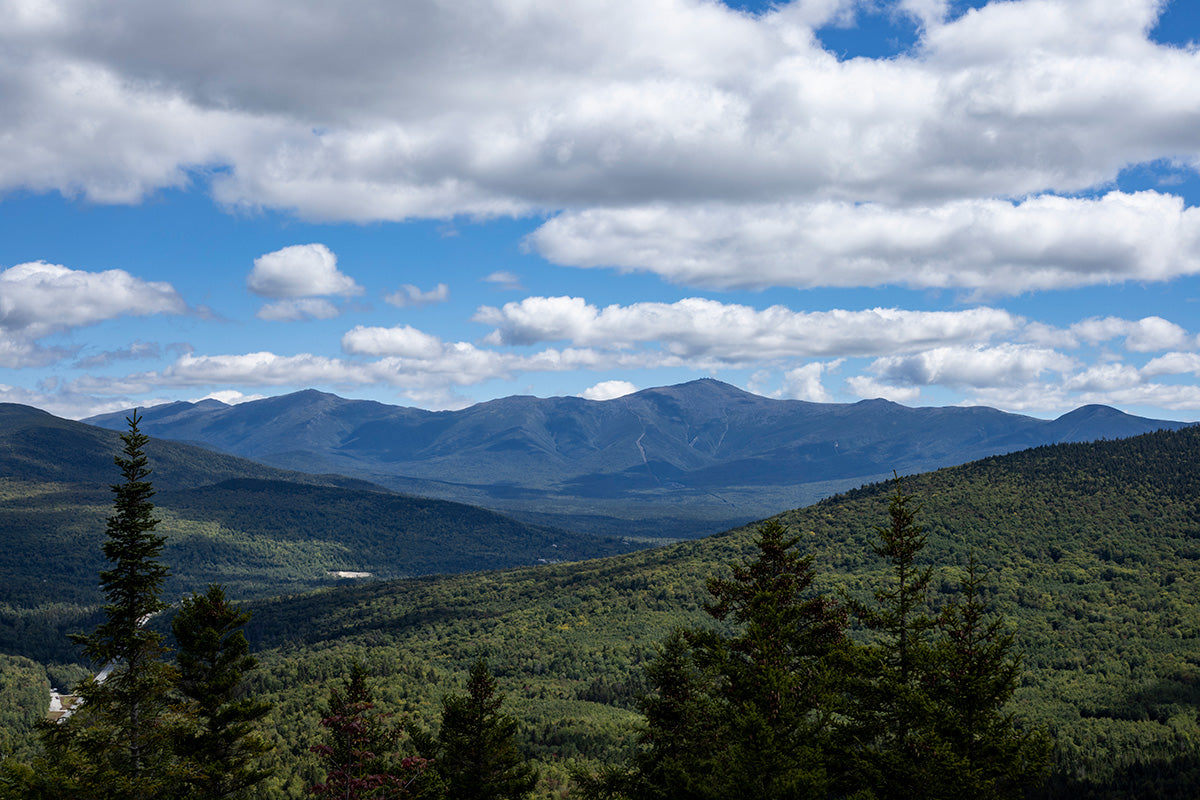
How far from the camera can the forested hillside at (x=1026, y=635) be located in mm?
100062

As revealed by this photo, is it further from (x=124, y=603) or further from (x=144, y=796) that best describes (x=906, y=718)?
(x=124, y=603)

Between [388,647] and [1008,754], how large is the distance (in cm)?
15453

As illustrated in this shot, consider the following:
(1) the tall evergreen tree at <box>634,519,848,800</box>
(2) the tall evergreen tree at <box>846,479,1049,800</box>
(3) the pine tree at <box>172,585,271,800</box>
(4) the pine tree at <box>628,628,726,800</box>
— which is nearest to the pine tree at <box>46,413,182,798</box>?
(3) the pine tree at <box>172,585,271,800</box>

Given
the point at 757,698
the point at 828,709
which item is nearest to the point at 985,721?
the point at 828,709

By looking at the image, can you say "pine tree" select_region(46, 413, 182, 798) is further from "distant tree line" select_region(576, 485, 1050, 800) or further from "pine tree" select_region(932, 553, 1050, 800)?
"pine tree" select_region(932, 553, 1050, 800)

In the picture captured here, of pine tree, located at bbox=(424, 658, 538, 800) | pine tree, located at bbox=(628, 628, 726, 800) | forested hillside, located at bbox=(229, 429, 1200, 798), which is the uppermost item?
pine tree, located at bbox=(628, 628, 726, 800)

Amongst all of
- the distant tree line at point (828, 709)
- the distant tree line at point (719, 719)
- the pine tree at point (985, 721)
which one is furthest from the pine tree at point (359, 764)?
the pine tree at point (985, 721)

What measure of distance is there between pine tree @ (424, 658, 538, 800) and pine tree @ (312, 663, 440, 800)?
2.88 m

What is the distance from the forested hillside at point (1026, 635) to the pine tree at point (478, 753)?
137 ft

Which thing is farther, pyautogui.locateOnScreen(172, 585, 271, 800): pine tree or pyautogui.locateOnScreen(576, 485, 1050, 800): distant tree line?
pyautogui.locateOnScreen(172, 585, 271, 800): pine tree

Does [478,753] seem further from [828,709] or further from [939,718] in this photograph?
[939,718]

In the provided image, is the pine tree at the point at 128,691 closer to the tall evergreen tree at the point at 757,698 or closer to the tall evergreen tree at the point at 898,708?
the tall evergreen tree at the point at 757,698

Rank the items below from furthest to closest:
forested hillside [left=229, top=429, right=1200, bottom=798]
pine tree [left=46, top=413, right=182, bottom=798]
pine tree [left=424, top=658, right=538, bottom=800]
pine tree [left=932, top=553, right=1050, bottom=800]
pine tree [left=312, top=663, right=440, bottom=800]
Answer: forested hillside [left=229, top=429, right=1200, bottom=798]
pine tree [left=424, top=658, right=538, bottom=800]
pine tree [left=46, top=413, right=182, bottom=798]
pine tree [left=312, top=663, right=440, bottom=800]
pine tree [left=932, top=553, right=1050, bottom=800]

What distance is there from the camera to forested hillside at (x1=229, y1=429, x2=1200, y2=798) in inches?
3939
